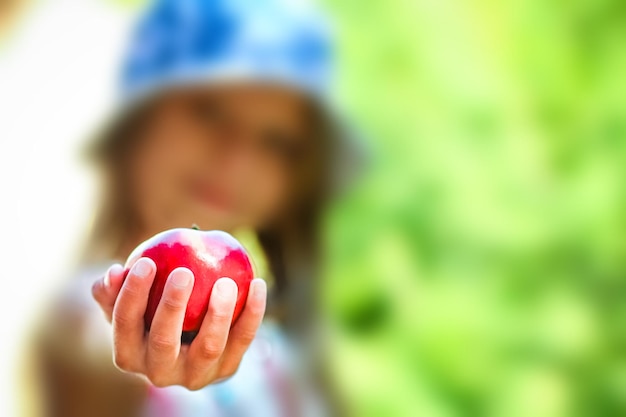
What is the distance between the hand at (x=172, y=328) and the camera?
1.00 feet

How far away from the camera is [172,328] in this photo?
306 millimetres

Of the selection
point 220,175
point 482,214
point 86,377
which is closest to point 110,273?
point 86,377

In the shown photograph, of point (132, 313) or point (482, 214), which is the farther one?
point (482, 214)

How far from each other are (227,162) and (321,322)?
263 mm

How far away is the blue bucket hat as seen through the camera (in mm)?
994

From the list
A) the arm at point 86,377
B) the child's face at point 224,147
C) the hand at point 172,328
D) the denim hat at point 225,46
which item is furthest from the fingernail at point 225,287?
the denim hat at point 225,46

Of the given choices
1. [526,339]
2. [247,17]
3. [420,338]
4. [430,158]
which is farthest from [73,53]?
[526,339]

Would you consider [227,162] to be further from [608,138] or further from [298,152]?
[608,138]

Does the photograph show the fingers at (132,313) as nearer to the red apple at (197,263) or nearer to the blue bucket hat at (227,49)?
the red apple at (197,263)

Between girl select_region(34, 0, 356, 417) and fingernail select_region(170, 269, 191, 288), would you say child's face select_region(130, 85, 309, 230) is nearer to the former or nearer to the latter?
girl select_region(34, 0, 356, 417)

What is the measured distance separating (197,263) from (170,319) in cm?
4

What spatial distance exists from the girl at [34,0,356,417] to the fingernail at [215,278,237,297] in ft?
1.34

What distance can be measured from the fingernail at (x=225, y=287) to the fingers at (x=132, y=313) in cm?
3

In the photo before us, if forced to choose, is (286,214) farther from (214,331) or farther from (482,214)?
(214,331)
